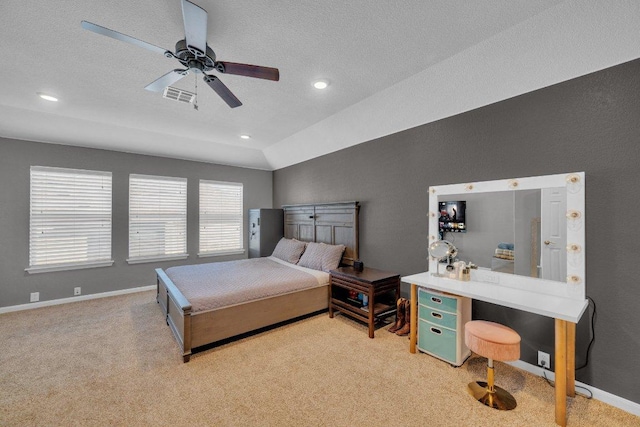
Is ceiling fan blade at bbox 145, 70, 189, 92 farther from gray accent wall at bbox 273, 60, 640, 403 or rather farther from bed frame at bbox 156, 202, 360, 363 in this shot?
gray accent wall at bbox 273, 60, 640, 403

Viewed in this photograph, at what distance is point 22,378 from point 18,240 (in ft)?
8.80

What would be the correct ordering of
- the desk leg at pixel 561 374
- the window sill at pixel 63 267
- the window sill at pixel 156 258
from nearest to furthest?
the desk leg at pixel 561 374
the window sill at pixel 63 267
the window sill at pixel 156 258

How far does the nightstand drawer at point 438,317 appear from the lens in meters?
2.38

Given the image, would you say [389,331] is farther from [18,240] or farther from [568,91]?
[18,240]

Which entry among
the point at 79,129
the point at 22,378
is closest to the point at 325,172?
the point at 79,129

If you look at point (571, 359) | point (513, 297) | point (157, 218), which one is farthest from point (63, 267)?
point (571, 359)

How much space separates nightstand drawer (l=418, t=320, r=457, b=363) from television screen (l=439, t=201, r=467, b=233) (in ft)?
3.42

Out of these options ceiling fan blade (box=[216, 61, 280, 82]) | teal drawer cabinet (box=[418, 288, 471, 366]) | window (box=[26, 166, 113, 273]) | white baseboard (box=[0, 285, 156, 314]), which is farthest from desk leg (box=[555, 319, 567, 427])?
window (box=[26, 166, 113, 273])

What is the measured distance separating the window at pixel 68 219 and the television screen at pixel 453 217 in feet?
17.3

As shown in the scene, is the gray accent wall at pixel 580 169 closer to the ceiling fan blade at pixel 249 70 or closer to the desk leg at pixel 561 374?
the desk leg at pixel 561 374

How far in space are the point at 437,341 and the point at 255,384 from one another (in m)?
1.71

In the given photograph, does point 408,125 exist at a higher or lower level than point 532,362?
higher

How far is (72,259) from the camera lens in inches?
164

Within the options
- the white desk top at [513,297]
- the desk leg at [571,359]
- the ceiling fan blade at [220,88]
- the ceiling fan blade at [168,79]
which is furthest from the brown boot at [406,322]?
the ceiling fan blade at [168,79]
